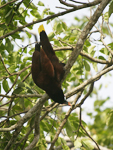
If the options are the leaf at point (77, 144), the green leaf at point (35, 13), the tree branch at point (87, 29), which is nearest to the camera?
the tree branch at point (87, 29)

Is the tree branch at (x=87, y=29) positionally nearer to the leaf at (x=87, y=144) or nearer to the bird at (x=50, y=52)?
the bird at (x=50, y=52)

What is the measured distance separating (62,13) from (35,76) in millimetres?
1062

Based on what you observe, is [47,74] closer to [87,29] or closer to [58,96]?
[58,96]

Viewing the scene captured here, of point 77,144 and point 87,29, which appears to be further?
point 77,144

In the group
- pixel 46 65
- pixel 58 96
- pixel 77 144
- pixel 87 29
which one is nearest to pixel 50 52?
pixel 46 65

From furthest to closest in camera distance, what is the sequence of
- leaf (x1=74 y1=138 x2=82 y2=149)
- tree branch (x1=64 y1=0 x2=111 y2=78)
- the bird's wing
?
leaf (x1=74 y1=138 x2=82 y2=149), the bird's wing, tree branch (x1=64 y1=0 x2=111 y2=78)

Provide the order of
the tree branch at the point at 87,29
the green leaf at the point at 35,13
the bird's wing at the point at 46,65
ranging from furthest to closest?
the green leaf at the point at 35,13 → the bird's wing at the point at 46,65 → the tree branch at the point at 87,29

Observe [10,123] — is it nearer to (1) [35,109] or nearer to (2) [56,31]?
(1) [35,109]

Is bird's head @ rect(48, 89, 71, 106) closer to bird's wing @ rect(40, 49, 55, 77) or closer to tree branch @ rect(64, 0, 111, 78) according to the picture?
bird's wing @ rect(40, 49, 55, 77)

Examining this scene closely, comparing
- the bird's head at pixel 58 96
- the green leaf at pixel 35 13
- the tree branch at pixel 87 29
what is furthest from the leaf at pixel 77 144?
the green leaf at pixel 35 13

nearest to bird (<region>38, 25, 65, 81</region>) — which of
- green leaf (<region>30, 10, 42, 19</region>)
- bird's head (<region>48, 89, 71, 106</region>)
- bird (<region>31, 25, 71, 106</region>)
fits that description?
bird (<region>31, 25, 71, 106</region>)

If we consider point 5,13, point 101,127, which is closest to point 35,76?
point 5,13

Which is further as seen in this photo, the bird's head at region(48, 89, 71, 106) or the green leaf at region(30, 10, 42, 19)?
the green leaf at region(30, 10, 42, 19)

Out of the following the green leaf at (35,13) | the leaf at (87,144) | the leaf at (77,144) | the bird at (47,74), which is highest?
the green leaf at (35,13)
